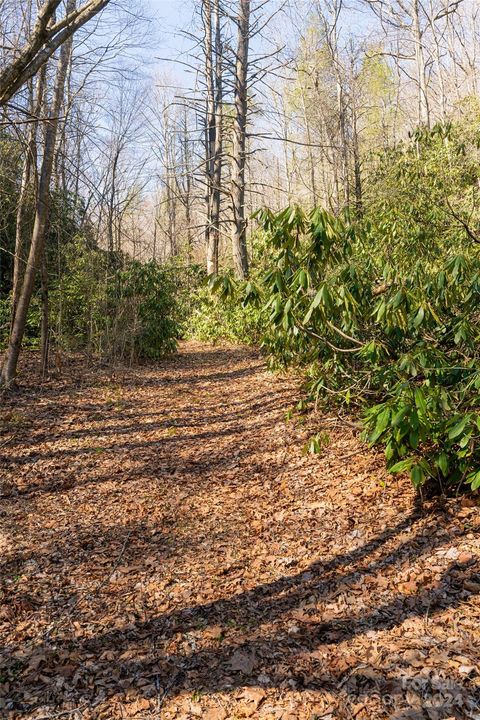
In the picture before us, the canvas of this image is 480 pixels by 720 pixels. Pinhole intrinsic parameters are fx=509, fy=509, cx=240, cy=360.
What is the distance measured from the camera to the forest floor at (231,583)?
2482mm

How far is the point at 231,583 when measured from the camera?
11.3ft

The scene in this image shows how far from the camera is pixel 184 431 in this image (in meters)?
6.66

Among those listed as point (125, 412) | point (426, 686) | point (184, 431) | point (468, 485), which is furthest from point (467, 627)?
point (125, 412)

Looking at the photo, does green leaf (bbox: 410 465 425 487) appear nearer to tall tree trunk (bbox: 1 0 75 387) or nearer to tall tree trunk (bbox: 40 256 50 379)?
tall tree trunk (bbox: 1 0 75 387)

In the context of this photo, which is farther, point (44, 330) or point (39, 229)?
point (44, 330)

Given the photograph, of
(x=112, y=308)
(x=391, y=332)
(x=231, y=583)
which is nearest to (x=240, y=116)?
(x=112, y=308)

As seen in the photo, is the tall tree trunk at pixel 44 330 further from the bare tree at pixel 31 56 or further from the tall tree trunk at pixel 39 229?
the bare tree at pixel 31 56

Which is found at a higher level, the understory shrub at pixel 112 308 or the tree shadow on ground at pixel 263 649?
the understory shrub at pixel 112 308

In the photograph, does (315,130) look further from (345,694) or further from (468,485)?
(345,694)

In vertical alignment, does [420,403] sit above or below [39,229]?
below

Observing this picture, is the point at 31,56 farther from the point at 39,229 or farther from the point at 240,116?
the point at 240,116

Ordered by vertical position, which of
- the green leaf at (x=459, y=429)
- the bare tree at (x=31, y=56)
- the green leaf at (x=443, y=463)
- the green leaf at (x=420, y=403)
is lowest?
the green leaf at (x=443, y=463)

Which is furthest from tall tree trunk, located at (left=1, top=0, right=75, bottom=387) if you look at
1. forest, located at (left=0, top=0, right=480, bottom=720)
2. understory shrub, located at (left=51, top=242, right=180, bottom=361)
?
understory shrub, located at (left=51, top=242, right=180, bottom=361)

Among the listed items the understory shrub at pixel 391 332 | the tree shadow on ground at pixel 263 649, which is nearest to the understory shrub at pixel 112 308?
the understory shrub at pixel 391 332
